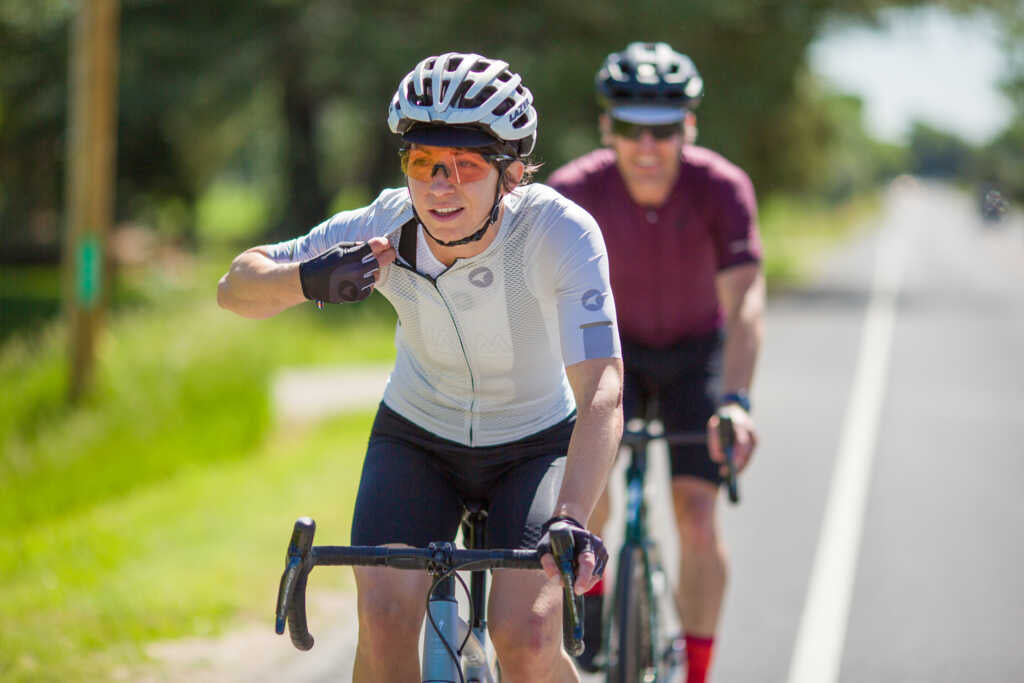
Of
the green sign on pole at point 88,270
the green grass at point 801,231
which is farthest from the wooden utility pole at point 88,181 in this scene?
the green grass at point 801,231

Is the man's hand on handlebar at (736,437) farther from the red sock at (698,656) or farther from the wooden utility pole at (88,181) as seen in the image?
the wooden utility pole at (88,181)

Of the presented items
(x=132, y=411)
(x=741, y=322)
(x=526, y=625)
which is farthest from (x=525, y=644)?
(x=132, y=411)

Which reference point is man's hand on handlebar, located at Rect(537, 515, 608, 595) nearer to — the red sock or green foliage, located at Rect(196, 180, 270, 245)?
the red sock

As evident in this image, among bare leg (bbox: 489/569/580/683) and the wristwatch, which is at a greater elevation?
the wristwatch

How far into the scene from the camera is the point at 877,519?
7805mm

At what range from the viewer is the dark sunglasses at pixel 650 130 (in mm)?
4328

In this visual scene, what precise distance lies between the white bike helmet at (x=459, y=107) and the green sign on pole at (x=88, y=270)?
8681 millimetres

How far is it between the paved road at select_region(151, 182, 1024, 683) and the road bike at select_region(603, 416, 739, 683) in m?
0.84

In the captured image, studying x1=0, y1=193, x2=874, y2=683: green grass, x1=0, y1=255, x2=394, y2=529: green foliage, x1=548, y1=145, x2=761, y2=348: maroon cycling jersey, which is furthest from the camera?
x1=0, y1=255, x2=394, y2=529: green foliage

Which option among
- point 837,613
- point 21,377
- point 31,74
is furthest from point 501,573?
point 31,74

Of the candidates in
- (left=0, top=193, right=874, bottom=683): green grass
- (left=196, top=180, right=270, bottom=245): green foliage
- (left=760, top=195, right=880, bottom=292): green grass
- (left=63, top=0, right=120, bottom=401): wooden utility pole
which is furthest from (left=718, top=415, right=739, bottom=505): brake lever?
(left=196, top=180, right=270, bottom=245): green foliage

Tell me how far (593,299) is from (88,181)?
8.98m

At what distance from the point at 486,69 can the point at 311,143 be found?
73.9ft

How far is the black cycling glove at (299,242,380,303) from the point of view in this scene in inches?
107
